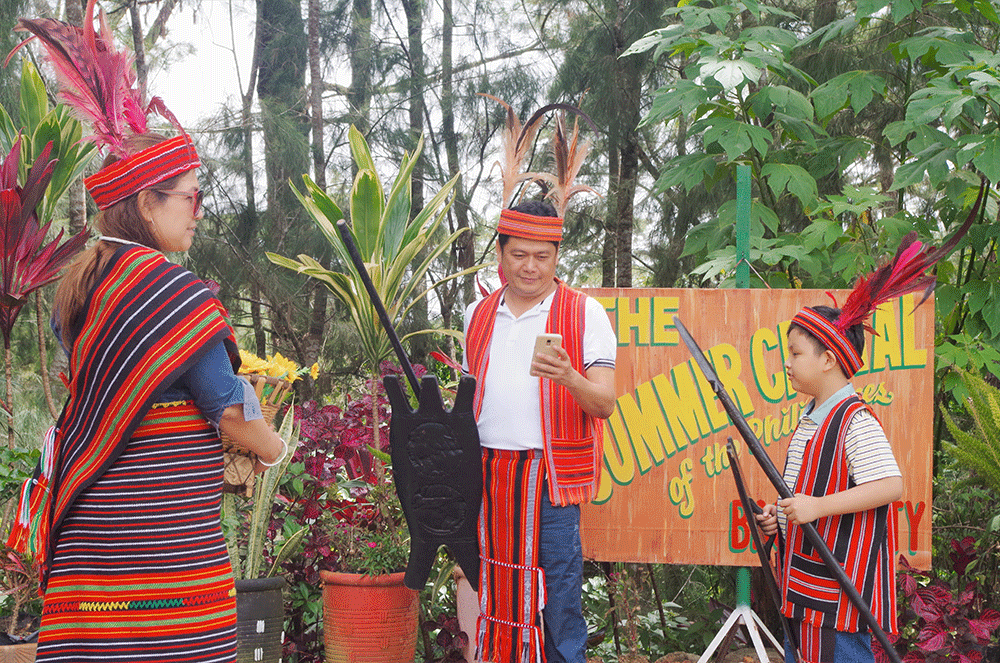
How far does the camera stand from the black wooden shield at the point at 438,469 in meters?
2.38

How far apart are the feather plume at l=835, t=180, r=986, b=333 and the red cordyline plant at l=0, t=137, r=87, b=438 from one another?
8.35 ft

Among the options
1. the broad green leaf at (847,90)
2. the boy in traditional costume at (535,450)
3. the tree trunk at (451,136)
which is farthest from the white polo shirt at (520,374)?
the tree trunk at (451,136)

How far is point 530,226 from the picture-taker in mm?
2379

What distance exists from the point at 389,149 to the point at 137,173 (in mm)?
6893

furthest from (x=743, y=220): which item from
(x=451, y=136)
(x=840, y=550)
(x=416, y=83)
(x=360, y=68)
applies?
(x=360, y=68)

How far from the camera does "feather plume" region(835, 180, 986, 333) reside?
2.30 metres

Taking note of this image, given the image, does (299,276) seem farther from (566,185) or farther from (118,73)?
(118,73)

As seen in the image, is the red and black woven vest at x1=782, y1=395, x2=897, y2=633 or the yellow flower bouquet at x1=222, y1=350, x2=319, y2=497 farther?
the red and black woven vest at x1=782, y1=395, x2=897, y2=633

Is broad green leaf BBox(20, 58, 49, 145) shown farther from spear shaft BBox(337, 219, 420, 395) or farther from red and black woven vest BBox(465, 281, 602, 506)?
red and black woven vest BBox(465, 281, 602, 506)

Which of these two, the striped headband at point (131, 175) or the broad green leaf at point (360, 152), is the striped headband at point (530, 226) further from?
the broad green leaf at point (360, 152)

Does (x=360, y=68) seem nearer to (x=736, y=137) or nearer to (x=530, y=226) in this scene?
(x=736, y=137)

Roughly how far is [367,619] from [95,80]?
1973 millimetres

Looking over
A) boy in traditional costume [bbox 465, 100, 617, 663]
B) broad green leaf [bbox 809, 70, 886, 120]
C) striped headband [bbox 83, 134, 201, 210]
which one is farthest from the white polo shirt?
broad green leaf [bbox 809, 70, 886, 120]

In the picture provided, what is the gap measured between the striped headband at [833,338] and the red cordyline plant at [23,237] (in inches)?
96.3
